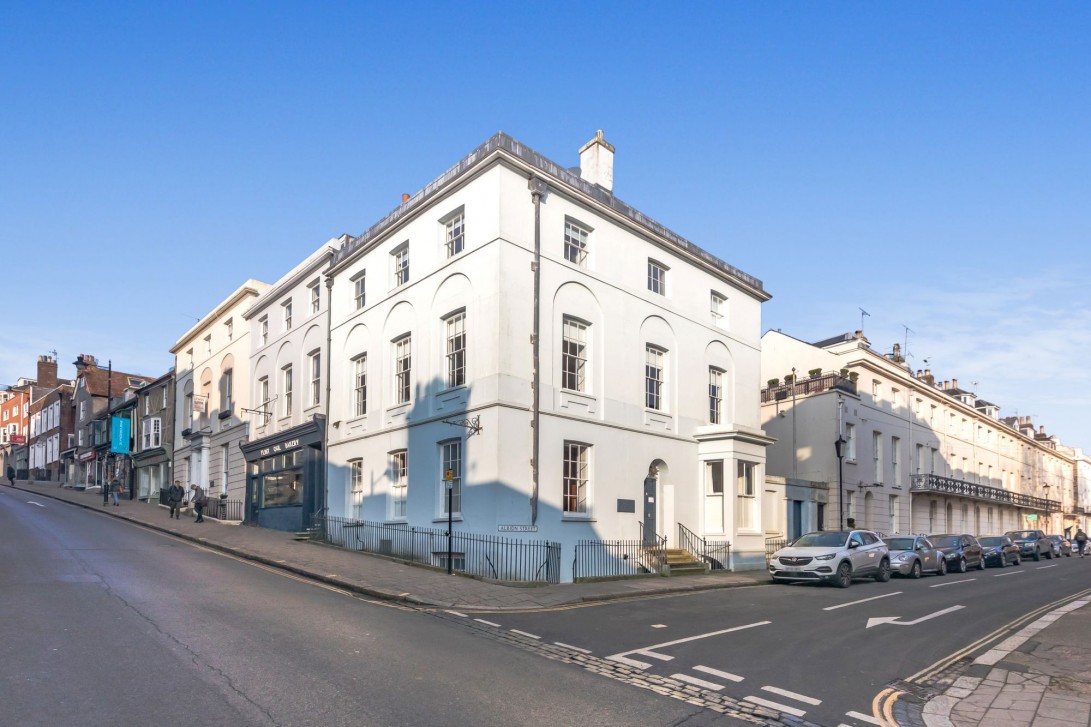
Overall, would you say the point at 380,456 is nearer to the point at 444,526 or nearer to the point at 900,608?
the point at 444,526

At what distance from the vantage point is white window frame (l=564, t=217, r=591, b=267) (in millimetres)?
22484

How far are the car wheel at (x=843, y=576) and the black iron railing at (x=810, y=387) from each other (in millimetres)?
17156

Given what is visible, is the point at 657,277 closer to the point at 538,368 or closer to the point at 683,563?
the point at 538,368

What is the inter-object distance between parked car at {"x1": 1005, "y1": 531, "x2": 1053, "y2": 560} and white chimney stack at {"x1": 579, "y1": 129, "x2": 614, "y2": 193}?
98.3 ft

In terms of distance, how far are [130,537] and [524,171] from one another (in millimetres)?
15824

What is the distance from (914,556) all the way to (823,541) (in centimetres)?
615

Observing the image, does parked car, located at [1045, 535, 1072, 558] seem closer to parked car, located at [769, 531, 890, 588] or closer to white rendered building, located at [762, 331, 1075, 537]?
white rendered building, located at [762, 331, 1075, 537]

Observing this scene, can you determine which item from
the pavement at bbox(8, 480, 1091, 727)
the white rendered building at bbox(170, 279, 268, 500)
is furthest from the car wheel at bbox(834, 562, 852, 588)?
the white rendered building at bbox(170, 279, 268, 500)

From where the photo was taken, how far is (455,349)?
2161 centimetres

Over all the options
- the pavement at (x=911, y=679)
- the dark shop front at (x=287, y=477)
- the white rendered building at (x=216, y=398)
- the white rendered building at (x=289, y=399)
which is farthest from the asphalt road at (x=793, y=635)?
the white rendered building at (x=216, y=398)

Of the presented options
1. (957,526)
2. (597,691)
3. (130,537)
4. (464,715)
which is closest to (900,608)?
(597,691)

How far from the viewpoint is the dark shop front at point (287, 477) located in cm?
2784

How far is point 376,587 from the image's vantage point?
51.9ft

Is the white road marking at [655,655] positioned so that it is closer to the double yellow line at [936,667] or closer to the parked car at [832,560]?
the double yellow line at [936,667]
